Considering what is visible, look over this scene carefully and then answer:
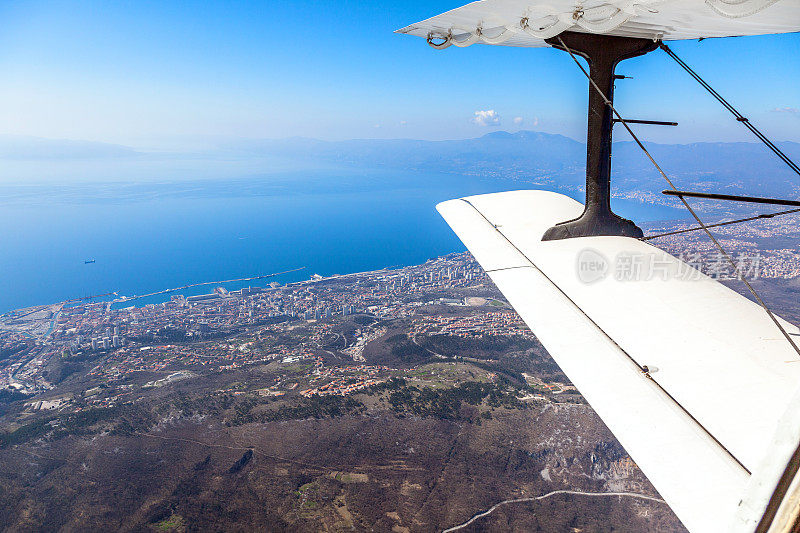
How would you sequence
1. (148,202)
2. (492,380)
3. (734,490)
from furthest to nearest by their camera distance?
(148,202), (492,380), (734,490)

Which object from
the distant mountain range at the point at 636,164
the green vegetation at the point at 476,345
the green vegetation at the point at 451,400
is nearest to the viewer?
the green vegetation at the point at 451,400

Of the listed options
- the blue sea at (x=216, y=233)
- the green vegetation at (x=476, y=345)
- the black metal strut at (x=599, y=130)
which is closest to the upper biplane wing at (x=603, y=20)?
the black metal strut at (x=599, y=130)

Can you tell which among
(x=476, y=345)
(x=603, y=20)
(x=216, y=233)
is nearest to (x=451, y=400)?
(x=476, y=345)

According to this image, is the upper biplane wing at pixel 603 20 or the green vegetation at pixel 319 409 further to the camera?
the green vegetation at pixel 319 409

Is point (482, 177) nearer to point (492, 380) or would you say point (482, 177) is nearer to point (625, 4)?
point (492, 380)

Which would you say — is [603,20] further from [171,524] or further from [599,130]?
[171,524]

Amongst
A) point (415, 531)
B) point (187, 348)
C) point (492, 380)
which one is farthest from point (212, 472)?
point (187, 348)

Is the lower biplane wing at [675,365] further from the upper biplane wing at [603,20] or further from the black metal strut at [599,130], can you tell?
the upper biplane wing at [603,20]

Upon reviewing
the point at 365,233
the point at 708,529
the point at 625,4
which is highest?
the point at 625,4
